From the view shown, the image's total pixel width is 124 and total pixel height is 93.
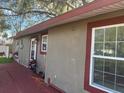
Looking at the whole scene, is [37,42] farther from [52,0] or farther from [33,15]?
[33,15]

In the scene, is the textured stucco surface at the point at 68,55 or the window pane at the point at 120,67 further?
the textured stucco surface at the point at 68,55

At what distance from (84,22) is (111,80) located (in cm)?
211

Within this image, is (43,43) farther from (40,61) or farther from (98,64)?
(98,64)

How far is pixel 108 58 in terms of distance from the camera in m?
5.64

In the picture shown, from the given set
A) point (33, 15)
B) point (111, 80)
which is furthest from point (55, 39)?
point (33, 15)

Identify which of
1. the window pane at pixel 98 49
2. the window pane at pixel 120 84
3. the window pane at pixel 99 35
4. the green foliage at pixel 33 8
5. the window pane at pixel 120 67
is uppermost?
the green foliage at pixel 33 8

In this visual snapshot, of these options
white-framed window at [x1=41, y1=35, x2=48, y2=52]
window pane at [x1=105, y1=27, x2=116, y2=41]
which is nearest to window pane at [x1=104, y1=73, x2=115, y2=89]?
window pane at [x1=105, y1=27, x2=116, y2=41]

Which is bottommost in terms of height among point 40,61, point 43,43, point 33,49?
point 40,61

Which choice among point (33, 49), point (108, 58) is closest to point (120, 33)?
point (108, 58)

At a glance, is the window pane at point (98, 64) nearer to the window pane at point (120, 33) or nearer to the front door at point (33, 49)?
the window pane at point (120, 33)

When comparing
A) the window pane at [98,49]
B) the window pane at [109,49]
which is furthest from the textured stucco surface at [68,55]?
the window pane at [109,49]

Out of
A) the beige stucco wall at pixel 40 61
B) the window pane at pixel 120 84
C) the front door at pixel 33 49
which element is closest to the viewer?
the window pane at pixel 120 84

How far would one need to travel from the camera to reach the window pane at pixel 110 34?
17.8ft

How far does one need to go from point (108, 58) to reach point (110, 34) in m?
0.61
